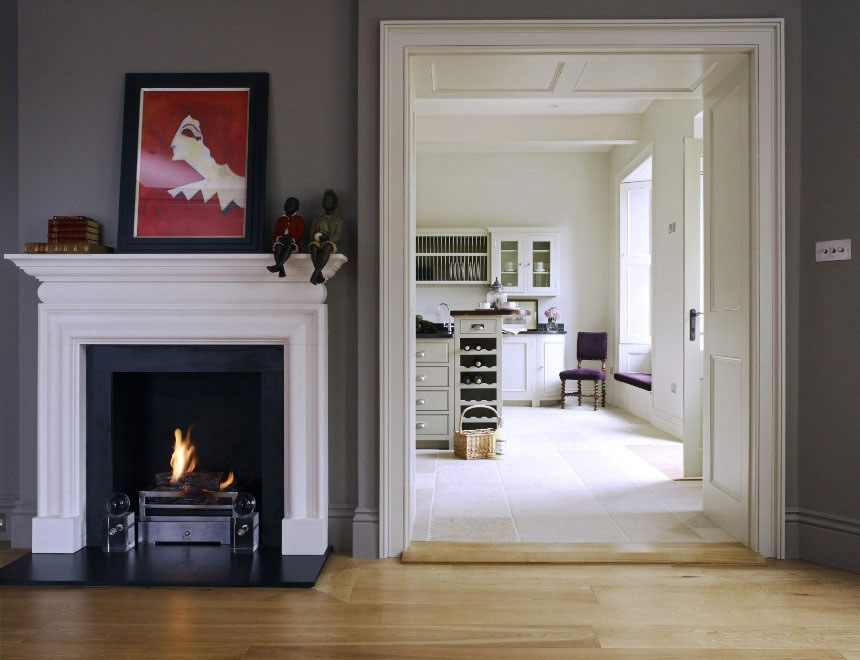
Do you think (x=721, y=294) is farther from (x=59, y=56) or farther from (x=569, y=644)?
(x=59, y=56)

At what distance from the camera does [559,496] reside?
150 inches

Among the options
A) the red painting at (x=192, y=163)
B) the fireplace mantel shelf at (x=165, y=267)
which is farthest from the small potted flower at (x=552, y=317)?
the red painting at (x=192, y=163)

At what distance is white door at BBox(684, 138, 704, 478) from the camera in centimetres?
423

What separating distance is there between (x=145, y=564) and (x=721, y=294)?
307 cm

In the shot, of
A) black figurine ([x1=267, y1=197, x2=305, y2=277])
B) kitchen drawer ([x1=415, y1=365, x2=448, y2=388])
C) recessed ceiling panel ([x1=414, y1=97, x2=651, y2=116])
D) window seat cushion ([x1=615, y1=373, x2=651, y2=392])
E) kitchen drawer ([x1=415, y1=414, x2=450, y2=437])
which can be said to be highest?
recessed ceiling panel ([x1=414, y1=97, x2=651, y2=116])

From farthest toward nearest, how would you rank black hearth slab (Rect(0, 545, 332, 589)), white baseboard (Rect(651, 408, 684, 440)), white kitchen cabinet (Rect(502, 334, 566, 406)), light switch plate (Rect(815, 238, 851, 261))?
1. white kitchen cabinet (Rect(502, 334, 566, 406))
2. white baseboard (Rect(651, 408, 684, 440))
3. light switch plate (Rect(815, 238, 851, 261))
4. black hearth slab (Rect(0, 545, 332, 589))

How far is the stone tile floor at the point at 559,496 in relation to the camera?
315 cm

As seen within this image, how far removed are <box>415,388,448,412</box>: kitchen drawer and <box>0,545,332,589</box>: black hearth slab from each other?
231 cm

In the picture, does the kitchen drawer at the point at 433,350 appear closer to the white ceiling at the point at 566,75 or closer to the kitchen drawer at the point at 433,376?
the kitchen drawer at the point at 433,376

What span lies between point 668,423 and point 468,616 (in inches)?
170

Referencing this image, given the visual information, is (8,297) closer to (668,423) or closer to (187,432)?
(187,432)

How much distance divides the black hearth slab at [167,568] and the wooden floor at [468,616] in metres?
0.05

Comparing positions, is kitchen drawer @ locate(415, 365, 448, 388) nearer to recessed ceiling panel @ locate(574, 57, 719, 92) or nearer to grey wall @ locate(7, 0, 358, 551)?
grey wall @ locate(7, 0, 358, 551)

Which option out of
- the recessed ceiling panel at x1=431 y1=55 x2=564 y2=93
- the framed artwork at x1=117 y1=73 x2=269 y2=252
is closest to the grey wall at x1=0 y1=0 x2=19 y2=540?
the framed artwork at x1=117 y1=73 x2=269 y2=252
